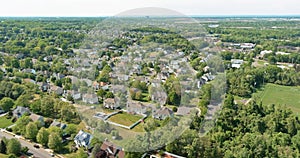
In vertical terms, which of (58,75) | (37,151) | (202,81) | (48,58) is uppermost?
(202,81)

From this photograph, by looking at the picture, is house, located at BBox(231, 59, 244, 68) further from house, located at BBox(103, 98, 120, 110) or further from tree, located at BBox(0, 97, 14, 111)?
tree, located at BBox(0, 97, 14, 111)

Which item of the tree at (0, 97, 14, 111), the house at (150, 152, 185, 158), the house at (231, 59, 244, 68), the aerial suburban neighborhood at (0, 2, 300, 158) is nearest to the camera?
the aerial suburban neighborhood at (0, 2, 300, 158)

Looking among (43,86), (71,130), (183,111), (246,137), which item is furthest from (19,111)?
(246,137)

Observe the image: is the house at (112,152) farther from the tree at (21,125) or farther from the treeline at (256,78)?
the treeline at (256,78)

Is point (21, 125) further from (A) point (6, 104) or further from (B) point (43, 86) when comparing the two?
(B) point (43, 86)

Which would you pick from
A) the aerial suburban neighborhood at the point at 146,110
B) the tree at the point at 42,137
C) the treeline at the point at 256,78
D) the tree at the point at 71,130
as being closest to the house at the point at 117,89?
the aerial suburban neighborhood at the point at 146,110

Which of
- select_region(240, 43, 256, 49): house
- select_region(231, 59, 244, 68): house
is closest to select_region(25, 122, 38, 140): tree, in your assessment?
select_region(231, 59, 244, 68): house

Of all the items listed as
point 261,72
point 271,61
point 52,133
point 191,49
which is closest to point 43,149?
point 52,133

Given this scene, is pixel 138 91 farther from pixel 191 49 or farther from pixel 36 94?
pixel 36 94
